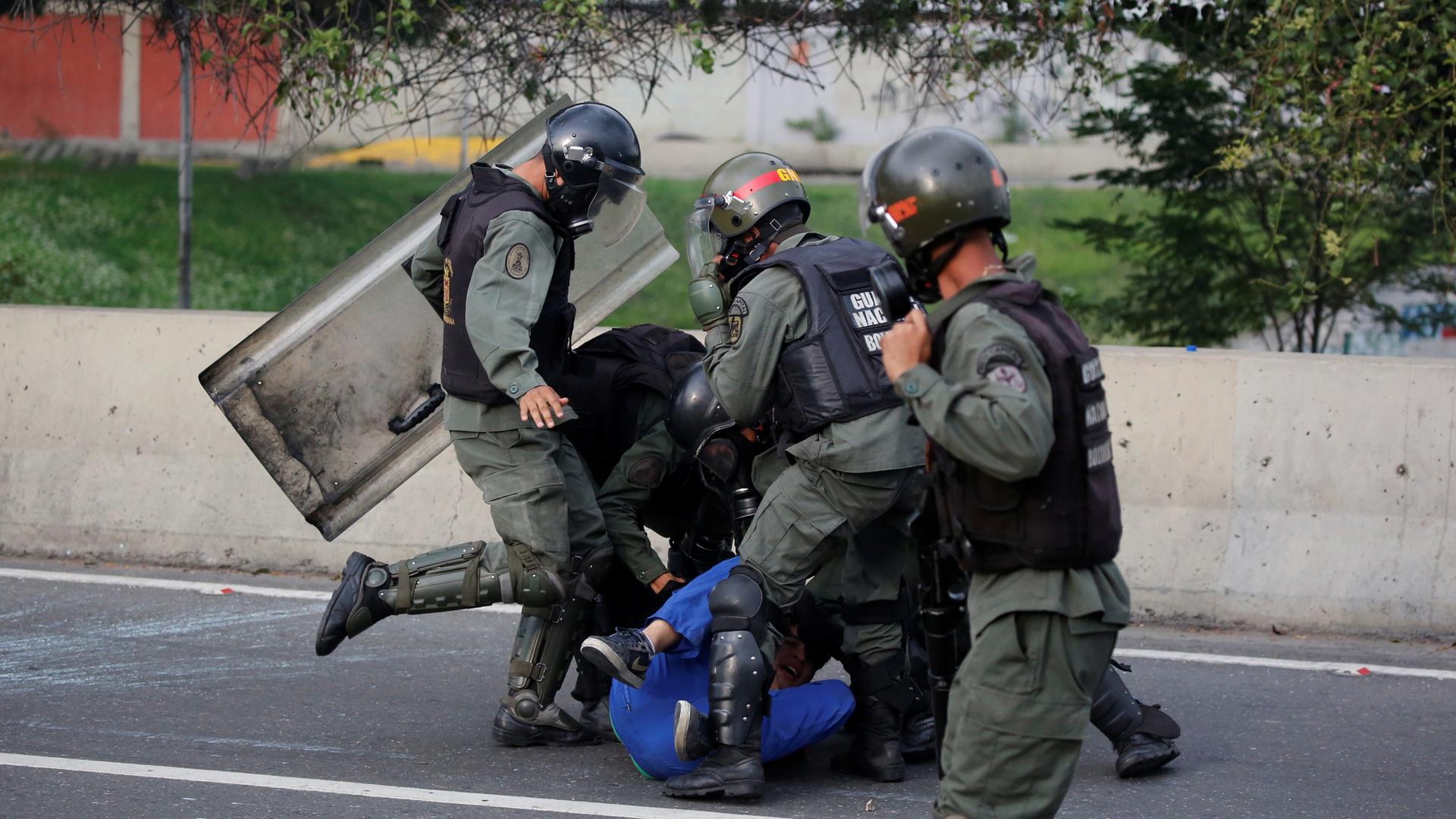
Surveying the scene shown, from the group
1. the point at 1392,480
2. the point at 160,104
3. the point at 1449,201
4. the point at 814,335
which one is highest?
the point at 160,104

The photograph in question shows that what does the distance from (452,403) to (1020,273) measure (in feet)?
6.94

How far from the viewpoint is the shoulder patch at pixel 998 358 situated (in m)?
2.73

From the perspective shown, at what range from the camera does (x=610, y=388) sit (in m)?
4.85

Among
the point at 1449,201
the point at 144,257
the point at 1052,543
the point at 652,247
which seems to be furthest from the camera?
the point at 144,257

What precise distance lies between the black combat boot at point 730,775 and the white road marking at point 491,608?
1798 mm

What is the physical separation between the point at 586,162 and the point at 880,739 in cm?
187

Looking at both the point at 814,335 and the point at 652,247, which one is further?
the point at 652,247

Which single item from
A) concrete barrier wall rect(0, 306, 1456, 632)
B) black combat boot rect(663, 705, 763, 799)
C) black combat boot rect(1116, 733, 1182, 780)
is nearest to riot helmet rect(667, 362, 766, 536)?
black combat boot rect(663, 705, 763, 799)

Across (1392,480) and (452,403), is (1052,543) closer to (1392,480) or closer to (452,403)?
(452,403)

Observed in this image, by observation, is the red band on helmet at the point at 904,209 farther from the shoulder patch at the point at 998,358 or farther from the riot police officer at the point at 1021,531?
the shoulder patch at the point at 998,358

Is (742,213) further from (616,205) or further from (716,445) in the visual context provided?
(716,445)

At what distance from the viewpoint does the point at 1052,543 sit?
279cm

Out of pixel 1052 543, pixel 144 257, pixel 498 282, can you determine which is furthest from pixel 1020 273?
pixel 144 257

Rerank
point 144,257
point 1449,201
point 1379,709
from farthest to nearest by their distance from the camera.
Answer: point 144,257 → point 1449,201 → point 1379,709
